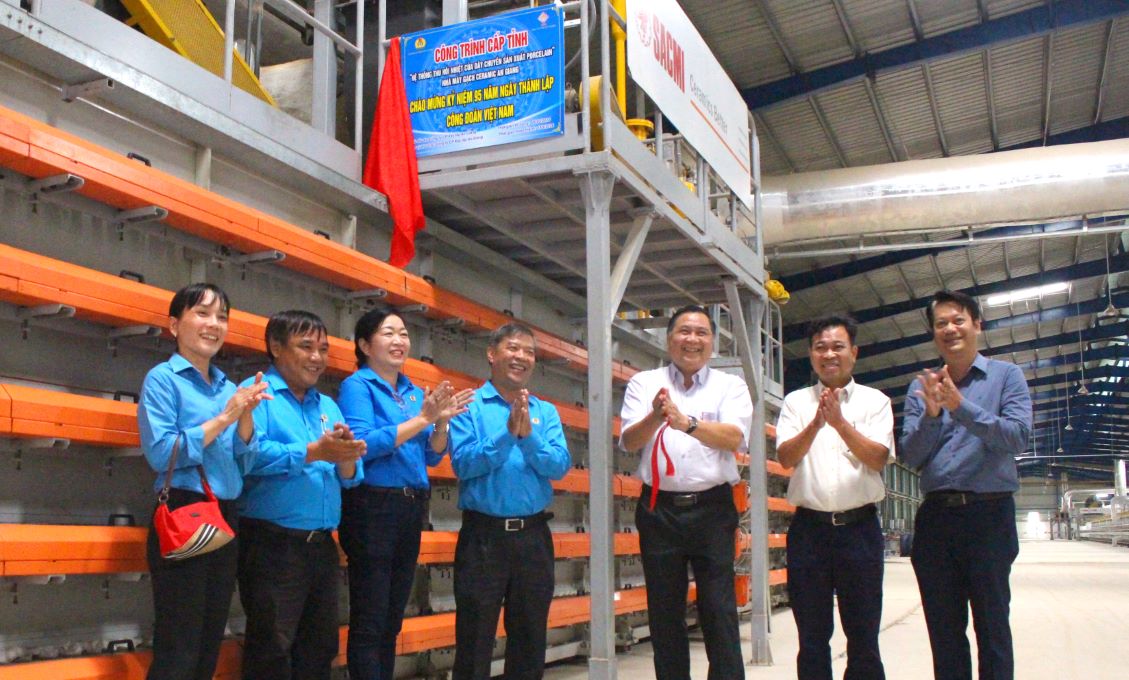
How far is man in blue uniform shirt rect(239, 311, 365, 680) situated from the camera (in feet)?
13.7

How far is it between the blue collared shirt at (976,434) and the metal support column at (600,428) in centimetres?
171

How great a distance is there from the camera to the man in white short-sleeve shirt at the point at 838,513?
14.3ft

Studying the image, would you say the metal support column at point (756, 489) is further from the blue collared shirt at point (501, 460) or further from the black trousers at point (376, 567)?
the black trousers at point (376, 567)

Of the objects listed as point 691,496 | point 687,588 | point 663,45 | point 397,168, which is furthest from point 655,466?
point 663,45

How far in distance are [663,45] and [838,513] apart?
376 centimetres

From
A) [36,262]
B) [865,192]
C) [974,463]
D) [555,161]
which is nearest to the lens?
[36,262]

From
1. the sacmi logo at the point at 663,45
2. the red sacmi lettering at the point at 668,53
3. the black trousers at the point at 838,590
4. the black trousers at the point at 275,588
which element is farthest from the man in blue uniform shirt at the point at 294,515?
the red sacmi lettering at the point at 668,53

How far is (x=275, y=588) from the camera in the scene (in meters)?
4.16

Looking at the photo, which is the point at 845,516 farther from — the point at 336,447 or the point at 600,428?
the point at 336,447

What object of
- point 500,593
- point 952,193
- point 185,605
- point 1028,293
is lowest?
point 500,593

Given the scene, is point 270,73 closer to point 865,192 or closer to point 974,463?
point 974,463

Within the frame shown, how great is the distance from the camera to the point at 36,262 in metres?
3.79

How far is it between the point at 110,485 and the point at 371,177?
8.43 ft

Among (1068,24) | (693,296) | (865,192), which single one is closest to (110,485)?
(693,296)
